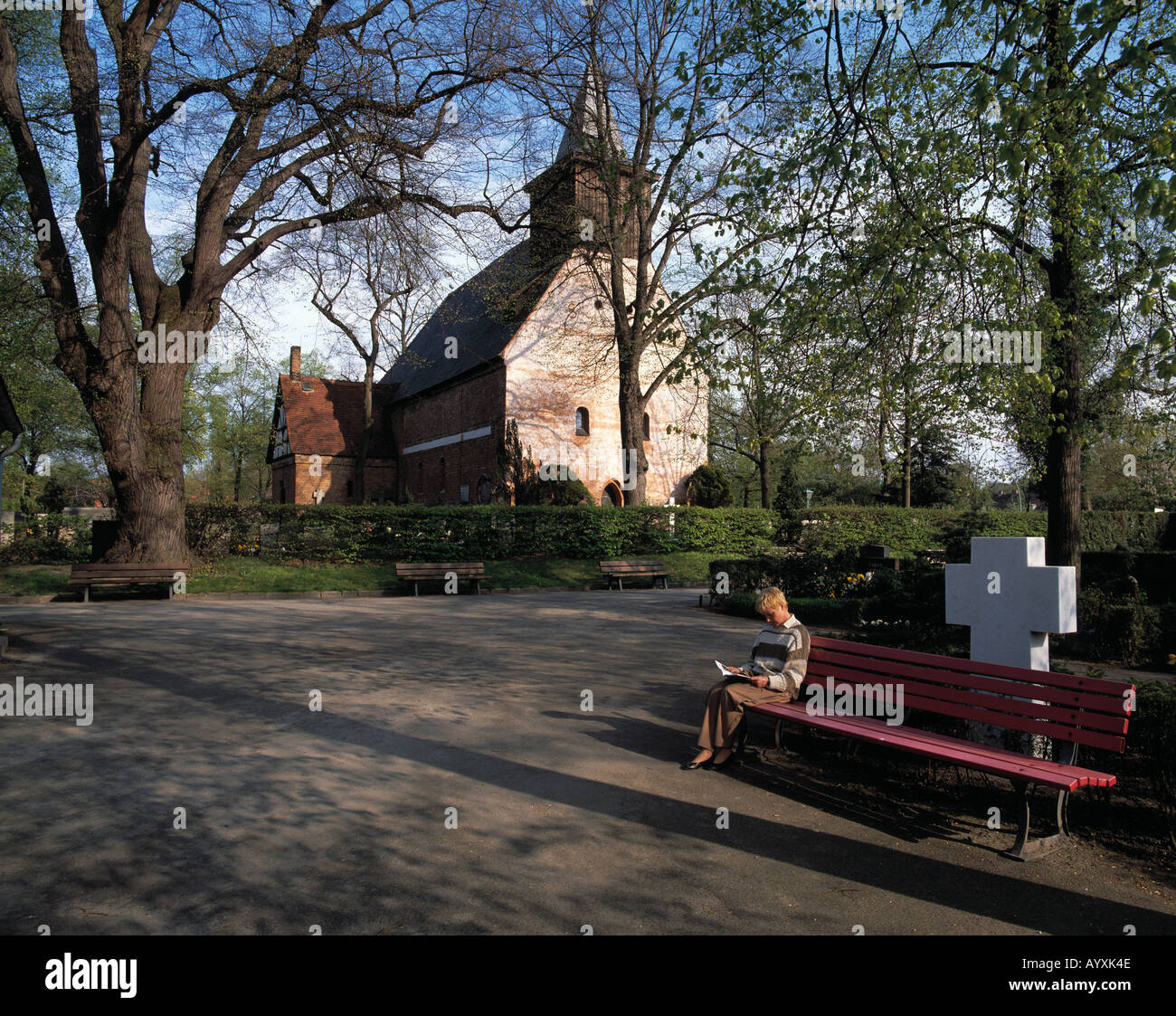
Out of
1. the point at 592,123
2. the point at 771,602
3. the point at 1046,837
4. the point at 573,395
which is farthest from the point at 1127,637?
the point at 573,395

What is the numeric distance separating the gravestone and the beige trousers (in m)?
1.80

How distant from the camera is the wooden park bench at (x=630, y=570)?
21.0 metres

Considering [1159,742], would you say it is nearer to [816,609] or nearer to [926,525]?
[816,609]

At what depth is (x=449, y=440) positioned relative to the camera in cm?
3988

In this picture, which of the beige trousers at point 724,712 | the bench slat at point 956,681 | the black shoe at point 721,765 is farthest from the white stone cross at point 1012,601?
the black shoe at point 721,765

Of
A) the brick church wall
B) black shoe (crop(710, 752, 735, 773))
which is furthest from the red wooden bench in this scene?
the brick church wall

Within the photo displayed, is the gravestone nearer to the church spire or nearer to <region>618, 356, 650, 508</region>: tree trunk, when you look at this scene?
the church spire

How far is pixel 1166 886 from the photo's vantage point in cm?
412

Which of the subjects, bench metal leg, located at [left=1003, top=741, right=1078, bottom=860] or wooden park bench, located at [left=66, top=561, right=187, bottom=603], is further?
wooden park bench, located at [left=66, top=561, right=187, bottom=603]

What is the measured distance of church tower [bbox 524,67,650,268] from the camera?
16.7 meters

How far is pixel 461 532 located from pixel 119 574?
938cm
